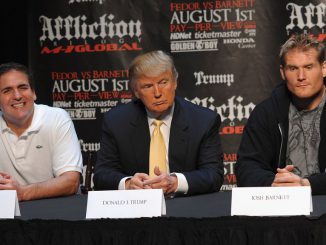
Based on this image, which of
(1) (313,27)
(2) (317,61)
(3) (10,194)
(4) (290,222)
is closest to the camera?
(4) (290,222)

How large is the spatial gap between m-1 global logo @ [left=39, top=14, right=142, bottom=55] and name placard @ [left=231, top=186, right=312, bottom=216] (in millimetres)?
2647

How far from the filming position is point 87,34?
533 centimetres

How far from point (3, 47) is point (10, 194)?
2746 millimetres

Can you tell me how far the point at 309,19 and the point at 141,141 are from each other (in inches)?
73.3

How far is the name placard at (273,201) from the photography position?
8.86 feet

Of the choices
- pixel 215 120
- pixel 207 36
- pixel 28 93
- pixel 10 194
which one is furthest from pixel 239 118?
pixel 10 194

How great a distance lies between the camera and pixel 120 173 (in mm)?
3662

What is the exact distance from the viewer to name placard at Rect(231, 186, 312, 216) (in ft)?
8.86

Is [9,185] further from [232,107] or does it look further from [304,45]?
[232,107]

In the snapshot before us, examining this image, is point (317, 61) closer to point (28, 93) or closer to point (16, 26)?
point (28, 93)

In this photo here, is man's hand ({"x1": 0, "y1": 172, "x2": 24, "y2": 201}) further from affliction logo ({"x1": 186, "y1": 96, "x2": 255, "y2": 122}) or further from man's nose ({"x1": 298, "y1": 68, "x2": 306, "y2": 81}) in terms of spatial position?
affliction logo ({"x1": 186, "y1": 96, "x2": 255, "y2": 122})

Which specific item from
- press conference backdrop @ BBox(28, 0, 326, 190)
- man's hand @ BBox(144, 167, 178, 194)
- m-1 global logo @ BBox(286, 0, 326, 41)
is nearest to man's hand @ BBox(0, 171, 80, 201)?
man's hand @ BBox(144, 167, 178, 194)

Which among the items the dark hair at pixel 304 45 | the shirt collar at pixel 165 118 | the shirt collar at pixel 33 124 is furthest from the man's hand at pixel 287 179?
the shirt collar at pixel 33 124

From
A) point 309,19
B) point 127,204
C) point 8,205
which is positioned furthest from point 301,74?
point 309,19
